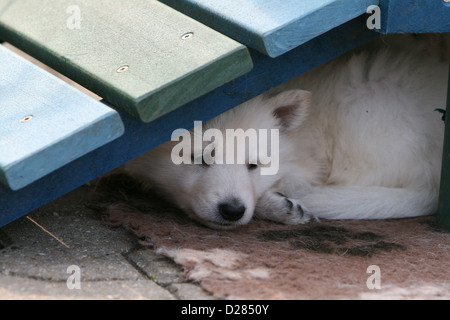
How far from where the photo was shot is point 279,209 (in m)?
3.21

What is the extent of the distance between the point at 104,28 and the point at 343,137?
144cm

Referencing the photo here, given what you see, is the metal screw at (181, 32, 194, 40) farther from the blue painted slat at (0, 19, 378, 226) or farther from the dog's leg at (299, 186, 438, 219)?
the dog's leg at (299, 186, 438, 219)

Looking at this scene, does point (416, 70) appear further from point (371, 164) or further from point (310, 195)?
point (310, 195)

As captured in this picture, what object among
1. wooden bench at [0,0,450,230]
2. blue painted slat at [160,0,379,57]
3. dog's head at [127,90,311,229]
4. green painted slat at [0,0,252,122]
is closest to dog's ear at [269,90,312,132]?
dog's head at [127,90,311,229]

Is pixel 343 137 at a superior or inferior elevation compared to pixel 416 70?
inferior

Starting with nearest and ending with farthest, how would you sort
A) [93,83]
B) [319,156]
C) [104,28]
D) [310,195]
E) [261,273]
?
1. [261,273]
2. [93,83]
3. [104,28]
4. [310,195]
5. [319,156]

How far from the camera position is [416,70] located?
11.6ft

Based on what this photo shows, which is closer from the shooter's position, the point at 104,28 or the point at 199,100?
the point at 199,100

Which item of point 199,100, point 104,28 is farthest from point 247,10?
point 104,28

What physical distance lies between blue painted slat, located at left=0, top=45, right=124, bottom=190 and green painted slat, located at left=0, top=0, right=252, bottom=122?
12cm

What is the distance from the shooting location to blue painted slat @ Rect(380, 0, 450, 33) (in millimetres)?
2732

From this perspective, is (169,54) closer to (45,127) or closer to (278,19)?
(278,19)
